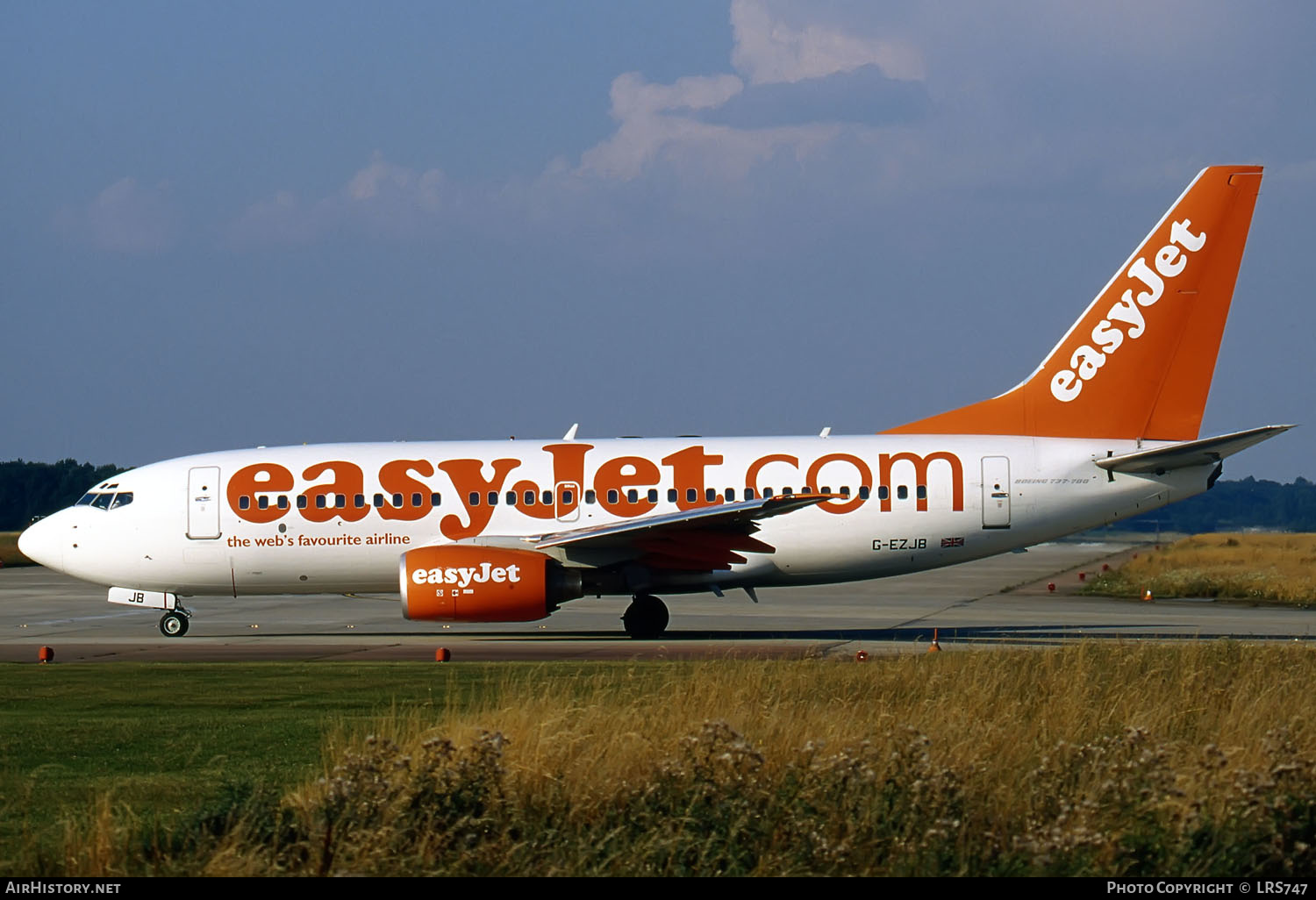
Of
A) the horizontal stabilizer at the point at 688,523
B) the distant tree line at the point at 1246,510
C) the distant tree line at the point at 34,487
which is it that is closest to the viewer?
the horizontal stabilizer at the point at 688,523

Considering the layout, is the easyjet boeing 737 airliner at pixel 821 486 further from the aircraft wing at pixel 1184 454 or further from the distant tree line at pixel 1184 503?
the distant tree line at pixel 1184 503

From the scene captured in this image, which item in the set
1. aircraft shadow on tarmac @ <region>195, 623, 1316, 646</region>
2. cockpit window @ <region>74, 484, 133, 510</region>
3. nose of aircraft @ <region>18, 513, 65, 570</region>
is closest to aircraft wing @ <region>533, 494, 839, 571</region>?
aircraft shadow on tarmac @ <region>195, 623, 1316, 646</region>

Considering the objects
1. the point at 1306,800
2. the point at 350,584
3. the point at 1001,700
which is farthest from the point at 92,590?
the point at 1306,800

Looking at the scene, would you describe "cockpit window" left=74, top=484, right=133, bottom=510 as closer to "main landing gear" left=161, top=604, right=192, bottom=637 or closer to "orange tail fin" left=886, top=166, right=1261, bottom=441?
"main landing gear" left=161, top=604, right=192, bottom=637

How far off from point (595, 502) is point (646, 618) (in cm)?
222

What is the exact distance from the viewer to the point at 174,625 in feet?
87.7

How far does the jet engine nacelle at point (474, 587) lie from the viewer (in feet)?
76.8

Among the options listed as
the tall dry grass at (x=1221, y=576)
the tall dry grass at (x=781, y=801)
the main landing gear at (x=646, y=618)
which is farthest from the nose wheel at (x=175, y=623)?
the tall dry grass at (x=1221, y=576)

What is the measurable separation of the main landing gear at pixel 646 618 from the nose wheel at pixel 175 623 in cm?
832

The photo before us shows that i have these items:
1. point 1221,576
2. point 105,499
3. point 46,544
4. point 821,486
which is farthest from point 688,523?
point 1221,576

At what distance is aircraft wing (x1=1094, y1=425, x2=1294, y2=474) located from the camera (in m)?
23.3

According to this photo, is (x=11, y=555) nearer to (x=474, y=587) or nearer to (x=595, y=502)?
(x=595, y=502)

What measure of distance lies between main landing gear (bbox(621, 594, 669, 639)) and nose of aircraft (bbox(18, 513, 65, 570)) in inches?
422

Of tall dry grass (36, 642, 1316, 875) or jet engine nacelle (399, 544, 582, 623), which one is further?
jet engine nacelle (399, 544, 582, 623)
